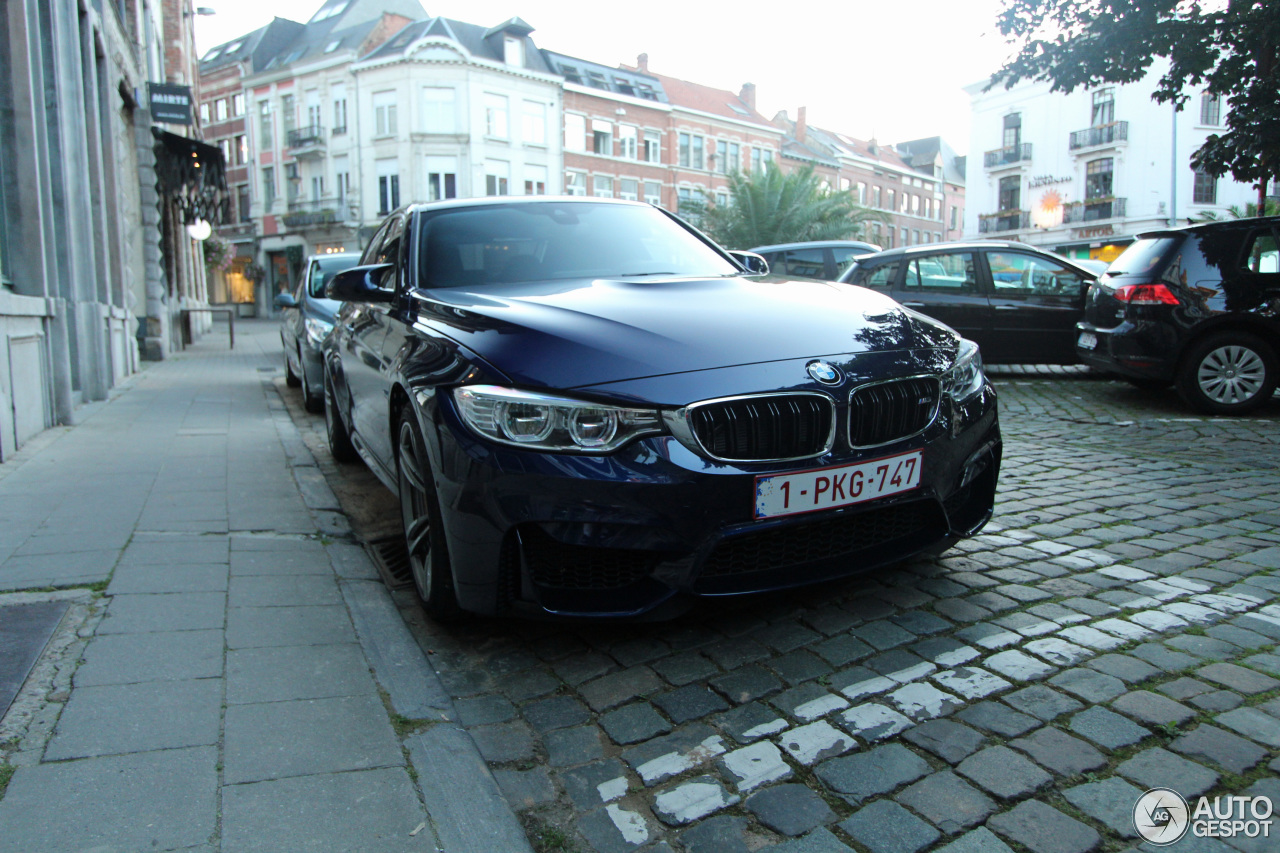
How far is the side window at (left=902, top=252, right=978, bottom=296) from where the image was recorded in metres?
10.4

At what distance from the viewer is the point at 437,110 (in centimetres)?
4512

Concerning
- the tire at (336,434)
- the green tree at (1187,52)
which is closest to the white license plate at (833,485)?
the tire at (336,434)

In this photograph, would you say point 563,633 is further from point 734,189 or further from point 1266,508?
point 734,189

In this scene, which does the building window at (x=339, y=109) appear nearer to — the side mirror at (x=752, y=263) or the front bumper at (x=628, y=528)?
the side mirror at (x=752, y=263)

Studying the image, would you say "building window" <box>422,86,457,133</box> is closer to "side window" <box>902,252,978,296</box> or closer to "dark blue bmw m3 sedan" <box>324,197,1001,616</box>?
"side window" <box>902,252,978,296</box>

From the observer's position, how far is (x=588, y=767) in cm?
236

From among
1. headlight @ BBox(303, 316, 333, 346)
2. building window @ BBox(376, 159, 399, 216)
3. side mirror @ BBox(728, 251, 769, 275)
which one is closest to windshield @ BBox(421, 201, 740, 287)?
side mirror @ BBox(728, 251, 769, 275)

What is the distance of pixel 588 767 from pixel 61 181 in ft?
28.7

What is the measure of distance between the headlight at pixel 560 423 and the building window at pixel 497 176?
4477 cm

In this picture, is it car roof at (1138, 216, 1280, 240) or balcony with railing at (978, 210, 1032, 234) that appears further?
balcony with railing at (978, 210, 1032, 234)

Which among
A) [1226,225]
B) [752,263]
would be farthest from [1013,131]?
[752,263]

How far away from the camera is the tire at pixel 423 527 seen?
3.10 meters

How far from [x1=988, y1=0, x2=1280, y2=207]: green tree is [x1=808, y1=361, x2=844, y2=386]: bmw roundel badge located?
898 centimetres

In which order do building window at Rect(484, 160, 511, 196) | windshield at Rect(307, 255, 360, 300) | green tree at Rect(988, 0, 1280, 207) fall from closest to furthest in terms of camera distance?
1. green tree at Rect(988, 0, 1280, 207)
2. windshield at Rect(307, 255, 360, 300)
3. building window at Rect(484, 160, 511, 196)
